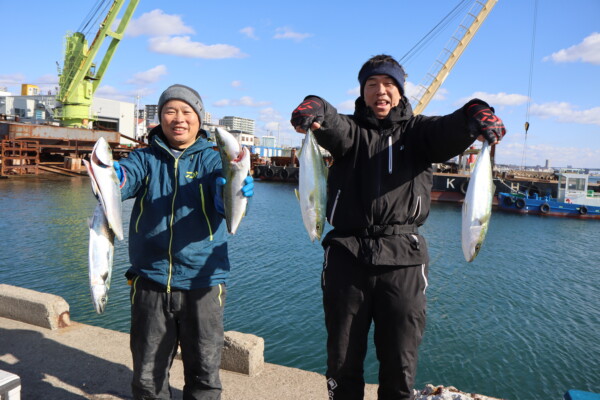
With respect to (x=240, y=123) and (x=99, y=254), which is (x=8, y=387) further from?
(x=240, y=123)

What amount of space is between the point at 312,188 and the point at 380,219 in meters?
0.54

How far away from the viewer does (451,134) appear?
250 cm

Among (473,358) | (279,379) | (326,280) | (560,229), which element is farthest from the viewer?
(560,229)

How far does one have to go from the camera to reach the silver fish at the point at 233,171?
262cm

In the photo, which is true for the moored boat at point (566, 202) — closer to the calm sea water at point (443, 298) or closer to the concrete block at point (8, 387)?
the calm sea water at point (443, 298)

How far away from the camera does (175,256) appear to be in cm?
279

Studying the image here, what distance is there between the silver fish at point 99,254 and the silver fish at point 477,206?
8.22 feet

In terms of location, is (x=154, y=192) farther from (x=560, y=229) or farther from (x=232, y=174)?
(x=560, y=229)

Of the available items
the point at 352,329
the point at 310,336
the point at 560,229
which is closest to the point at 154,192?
the point at 352,329

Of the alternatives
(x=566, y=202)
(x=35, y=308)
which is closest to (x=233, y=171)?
(x=35, y=308)

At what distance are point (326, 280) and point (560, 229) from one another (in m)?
25.4

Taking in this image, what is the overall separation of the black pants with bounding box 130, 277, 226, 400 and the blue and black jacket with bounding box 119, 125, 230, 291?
0.34 ft

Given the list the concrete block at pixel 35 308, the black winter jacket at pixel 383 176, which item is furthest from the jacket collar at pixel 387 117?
the concrete block at pixel 35 308

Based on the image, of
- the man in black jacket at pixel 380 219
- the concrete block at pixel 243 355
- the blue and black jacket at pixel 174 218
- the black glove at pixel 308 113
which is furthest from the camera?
the concrete block at pixel 243 355
